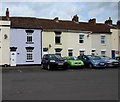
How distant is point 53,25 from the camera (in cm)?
4000

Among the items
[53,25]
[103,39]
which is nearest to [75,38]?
[53,25]

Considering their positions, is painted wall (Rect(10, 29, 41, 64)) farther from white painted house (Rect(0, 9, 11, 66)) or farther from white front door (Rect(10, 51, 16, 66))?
white painted house (Rect(0, 9, 11, 66))

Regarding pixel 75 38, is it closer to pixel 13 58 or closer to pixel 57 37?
pixel 57 37

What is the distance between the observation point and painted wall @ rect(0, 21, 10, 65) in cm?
3506

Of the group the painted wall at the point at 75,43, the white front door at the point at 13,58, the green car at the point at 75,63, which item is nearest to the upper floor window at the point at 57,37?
the painted wall at the point at 75,43

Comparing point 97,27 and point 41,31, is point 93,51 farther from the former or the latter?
point 41,31

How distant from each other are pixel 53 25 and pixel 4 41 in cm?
850

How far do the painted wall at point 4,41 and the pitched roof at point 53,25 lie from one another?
1.00m

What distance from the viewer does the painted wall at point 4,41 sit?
115ft

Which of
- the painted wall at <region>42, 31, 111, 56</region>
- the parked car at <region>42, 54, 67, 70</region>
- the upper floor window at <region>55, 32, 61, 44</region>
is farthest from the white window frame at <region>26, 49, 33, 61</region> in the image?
the parked car at <region>42, 54, 67, 70</region>

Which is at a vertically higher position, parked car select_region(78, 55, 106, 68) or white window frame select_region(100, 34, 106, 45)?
white window frame select_region(100, 34, 106, 45)

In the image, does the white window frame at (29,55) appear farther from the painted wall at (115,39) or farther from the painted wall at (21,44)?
the painted wall at (115,39)

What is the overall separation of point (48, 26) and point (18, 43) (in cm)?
580

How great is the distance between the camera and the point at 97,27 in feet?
147
